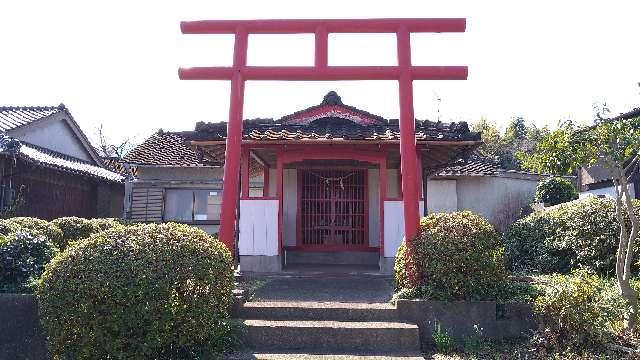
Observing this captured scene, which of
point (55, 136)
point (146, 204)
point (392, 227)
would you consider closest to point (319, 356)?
point (392, 227)

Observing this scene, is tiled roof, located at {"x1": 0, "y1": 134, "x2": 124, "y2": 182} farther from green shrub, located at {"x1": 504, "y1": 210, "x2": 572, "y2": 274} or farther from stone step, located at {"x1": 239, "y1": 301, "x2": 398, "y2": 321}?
green shrub, located at {"x1": 504, "y1": 210, "x2": 572, "y2": 274}

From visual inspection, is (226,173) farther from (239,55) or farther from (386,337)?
(386,337)

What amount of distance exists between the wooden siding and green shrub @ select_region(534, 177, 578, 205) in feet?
49.2

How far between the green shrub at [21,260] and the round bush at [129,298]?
1.39m

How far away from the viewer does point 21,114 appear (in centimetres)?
1877

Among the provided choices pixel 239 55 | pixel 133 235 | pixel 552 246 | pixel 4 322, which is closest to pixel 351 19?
pixel 239 55

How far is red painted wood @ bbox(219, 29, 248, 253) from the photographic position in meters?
6.98

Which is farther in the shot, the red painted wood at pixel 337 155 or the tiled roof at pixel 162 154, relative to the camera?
the tiled roof at pixel 162 154

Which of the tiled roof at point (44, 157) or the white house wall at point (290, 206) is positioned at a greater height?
the tiled roof at point (44, 157)

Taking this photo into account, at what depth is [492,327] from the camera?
225 inches

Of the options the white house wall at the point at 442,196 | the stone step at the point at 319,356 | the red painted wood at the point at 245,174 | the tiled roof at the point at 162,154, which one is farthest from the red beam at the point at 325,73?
the white house wall at the point at 442,196

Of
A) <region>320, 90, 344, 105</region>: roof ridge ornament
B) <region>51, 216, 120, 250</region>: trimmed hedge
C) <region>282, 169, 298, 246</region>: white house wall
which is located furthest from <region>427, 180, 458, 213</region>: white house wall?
<region>51, 216, 120, 250</region>: trimmed hedge

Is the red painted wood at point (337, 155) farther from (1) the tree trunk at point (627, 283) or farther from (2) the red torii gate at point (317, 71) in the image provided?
(1) the tree trunk at point (627, 283)

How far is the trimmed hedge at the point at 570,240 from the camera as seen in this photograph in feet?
24.2
